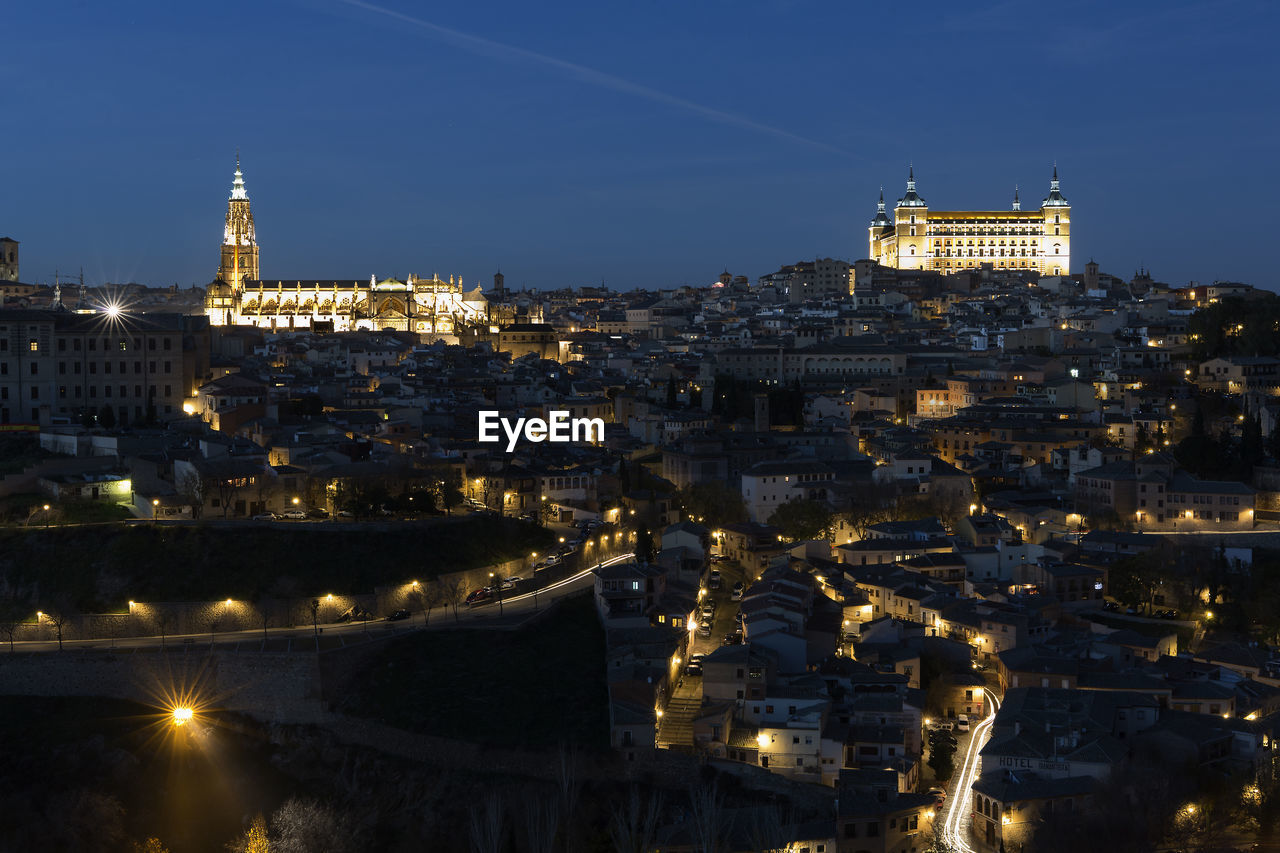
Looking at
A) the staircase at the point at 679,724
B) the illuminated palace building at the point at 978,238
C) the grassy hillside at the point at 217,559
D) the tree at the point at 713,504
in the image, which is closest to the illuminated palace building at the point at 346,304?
the illuminated palace building at the point at 978,238

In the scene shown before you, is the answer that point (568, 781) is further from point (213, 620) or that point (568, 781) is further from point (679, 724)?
point (213, 620)

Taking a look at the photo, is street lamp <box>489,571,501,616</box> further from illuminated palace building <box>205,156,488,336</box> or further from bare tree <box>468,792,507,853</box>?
illuminated palace building <box>205,156,488,336</box>

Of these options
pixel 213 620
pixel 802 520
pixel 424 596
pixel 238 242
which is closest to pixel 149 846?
pixel 213 620

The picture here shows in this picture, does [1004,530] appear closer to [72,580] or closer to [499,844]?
[499,844]

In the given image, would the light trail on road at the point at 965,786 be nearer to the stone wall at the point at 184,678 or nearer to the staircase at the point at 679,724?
the staircase at the point at 679,724

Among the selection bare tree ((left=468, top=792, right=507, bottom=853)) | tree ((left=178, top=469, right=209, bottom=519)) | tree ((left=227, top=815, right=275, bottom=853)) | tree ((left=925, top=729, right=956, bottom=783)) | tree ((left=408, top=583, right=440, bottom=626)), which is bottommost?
tree ((left=227, top=815, right=275, bottom=853))

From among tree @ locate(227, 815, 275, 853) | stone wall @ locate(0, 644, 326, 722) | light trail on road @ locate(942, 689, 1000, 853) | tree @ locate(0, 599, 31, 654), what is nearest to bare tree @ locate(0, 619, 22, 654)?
tree @ locate(0, 599, 31, 654)
